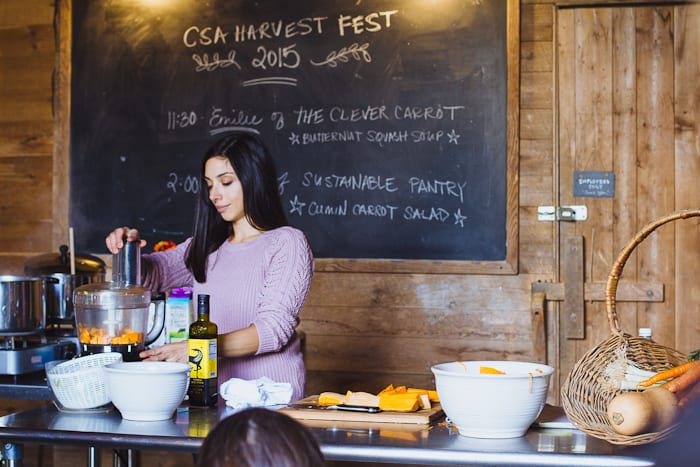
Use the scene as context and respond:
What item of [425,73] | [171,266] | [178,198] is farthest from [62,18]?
[171,266]

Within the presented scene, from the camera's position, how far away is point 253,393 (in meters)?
1.77

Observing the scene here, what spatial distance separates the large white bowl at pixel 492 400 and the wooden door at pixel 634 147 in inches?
73.0

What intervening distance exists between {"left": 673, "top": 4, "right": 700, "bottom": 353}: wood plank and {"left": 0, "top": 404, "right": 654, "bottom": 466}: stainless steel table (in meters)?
1.81

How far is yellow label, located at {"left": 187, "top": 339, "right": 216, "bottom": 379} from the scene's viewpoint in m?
1.76

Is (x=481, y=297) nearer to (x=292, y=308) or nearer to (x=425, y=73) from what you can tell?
(x=425, y=73)

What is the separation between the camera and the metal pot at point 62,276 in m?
2.54

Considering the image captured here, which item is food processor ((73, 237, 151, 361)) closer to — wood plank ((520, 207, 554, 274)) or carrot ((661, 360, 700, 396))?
carrot ((661, 360, 700, 396))

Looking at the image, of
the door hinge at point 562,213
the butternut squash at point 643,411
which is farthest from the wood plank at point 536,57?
the butternut squash at point 643,411

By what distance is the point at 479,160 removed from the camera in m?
3.31

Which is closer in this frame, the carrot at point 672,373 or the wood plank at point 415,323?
the carrot at point 672,373

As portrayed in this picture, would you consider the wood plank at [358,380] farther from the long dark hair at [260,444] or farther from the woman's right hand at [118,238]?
the long dark hair at [260,444]

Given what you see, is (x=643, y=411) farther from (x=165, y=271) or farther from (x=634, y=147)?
(x=634, y=147)

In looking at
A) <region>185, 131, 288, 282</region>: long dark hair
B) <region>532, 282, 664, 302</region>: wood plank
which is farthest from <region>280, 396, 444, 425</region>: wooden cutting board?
<region>532, 282, 664, 302</region>: wood plank

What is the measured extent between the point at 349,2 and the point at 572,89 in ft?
3.05
